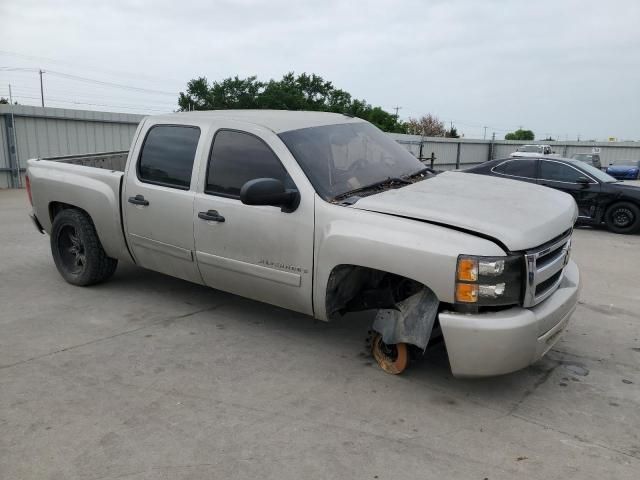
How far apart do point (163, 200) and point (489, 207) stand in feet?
8.75

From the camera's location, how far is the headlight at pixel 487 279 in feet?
10.0

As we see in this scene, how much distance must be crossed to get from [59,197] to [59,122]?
12541 mm

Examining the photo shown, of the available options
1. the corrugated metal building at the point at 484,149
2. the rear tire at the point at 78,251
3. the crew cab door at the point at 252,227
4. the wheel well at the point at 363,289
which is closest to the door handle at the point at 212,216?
the crew cab door at the point at 252,227

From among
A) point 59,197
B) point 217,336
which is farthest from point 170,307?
point 59,197

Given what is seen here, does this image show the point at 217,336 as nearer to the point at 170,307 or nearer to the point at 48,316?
the point at 170,307

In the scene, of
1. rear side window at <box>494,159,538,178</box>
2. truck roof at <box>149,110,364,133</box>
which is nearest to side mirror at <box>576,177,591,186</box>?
rear side window at <box>494,159,538,178</box>

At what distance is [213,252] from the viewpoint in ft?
14.1

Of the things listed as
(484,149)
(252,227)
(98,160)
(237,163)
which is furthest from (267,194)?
(484,149)

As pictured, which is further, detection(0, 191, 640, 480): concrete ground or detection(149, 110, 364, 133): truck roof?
detection(149, 110, 364, 133): truck roof

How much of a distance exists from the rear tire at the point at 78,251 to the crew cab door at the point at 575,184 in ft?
28.3

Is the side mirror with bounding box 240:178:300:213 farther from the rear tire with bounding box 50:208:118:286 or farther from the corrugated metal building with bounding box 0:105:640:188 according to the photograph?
the corrugated metal building with bounding box 0:105:640:188

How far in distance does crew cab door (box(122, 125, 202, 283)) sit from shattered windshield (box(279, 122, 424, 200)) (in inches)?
39.6

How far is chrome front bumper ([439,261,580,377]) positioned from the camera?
10.1ft

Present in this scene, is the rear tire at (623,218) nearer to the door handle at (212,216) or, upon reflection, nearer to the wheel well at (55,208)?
the door handle at (212,216)
